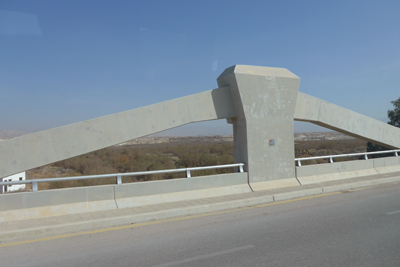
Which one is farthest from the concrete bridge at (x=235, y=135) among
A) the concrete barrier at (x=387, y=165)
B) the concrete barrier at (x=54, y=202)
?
the concrete barrier at (x=387, y=165)

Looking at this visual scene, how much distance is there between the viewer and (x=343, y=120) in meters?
14.4

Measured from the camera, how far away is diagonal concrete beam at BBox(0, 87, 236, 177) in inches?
351

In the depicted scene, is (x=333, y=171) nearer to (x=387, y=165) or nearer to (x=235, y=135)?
(x=387, y=165)

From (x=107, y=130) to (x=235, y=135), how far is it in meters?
4.90

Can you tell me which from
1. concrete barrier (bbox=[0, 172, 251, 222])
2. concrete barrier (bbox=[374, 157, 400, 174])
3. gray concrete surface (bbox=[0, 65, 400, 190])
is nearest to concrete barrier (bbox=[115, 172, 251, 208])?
concrete barrier (bbox=[0, 172, 251, 222])

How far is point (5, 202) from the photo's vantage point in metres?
8.03

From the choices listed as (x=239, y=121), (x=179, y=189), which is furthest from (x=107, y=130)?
(x=239, y=121)

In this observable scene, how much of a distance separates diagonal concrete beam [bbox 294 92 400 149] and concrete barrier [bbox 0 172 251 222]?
4.47 meters

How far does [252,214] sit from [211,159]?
59.0 ft

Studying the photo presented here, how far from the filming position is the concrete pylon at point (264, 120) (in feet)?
37.6

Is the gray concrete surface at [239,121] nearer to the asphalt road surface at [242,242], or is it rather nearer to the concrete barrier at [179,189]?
the concrete barrier at [179,189]

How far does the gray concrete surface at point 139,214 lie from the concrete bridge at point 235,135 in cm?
41

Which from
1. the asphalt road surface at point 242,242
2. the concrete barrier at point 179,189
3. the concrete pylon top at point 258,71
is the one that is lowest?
the asphalt road surface at point 242,242

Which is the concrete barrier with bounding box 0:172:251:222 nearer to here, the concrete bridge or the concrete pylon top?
the concrete bridge
